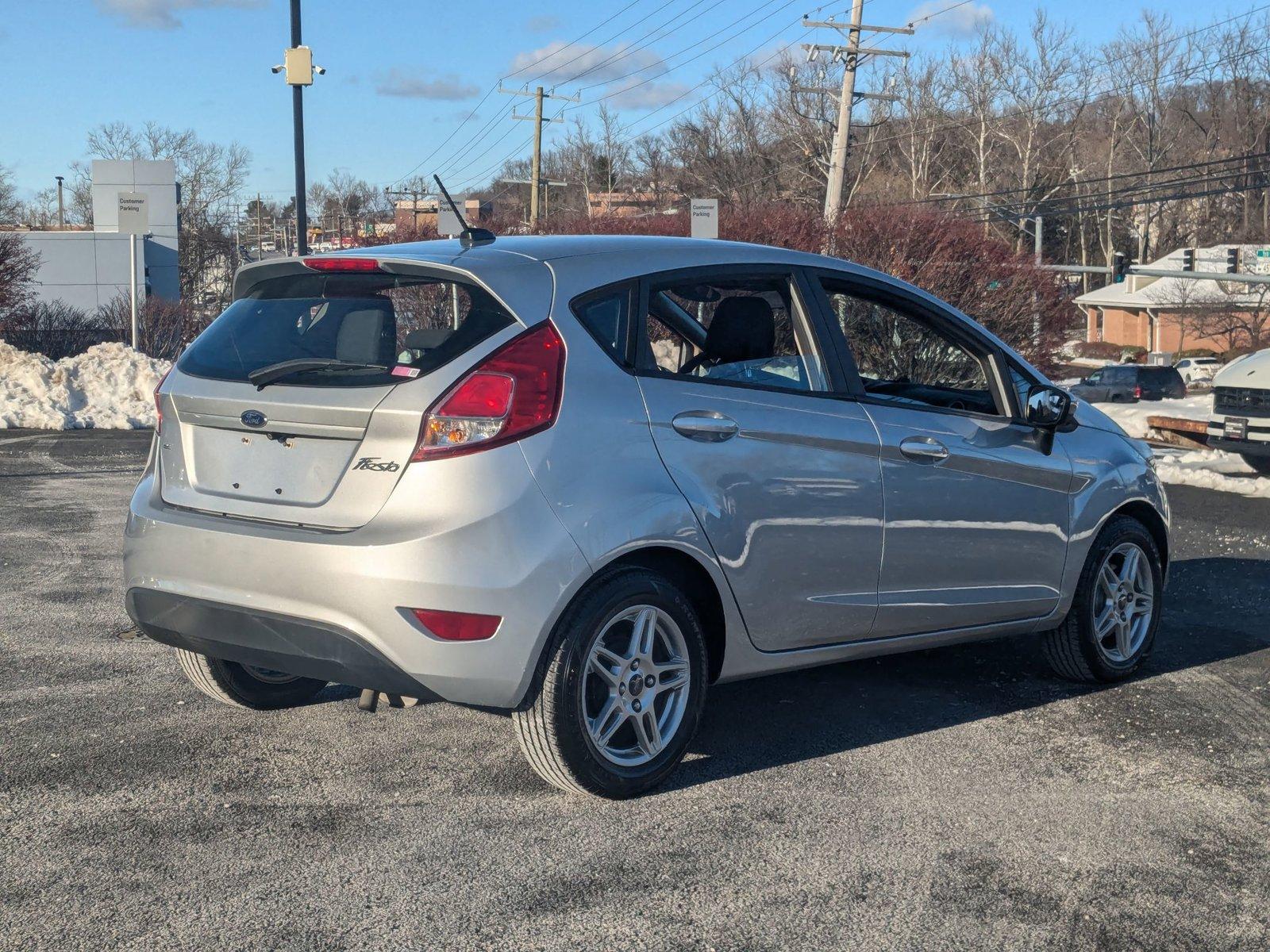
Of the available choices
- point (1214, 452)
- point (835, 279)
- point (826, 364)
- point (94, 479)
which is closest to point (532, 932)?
point (826, 364)

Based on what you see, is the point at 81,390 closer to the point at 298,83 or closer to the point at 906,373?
the point at 298,83

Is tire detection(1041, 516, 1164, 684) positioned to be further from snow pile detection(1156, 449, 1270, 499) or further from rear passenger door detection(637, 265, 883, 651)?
snow pile detection(1156, 449, 1270, 499)

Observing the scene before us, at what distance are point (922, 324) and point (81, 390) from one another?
15.2 m

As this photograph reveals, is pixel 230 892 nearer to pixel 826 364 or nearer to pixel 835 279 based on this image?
pixel 826 364

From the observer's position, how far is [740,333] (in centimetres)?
496

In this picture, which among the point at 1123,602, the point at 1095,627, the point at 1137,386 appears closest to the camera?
the point at 1095,627

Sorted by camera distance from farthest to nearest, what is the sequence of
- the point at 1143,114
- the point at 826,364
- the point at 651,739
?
the point at 1143,114, the point at 826,364, the point at 651,739

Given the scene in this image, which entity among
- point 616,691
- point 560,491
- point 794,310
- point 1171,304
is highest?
point 1171,304

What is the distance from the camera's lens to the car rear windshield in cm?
420

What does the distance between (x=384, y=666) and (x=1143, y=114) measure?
89103mm

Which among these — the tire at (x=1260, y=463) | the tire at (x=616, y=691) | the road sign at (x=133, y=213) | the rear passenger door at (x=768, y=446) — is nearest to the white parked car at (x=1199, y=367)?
the tire at (x=1260, y=463)

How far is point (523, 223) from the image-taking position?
3931 centimetres

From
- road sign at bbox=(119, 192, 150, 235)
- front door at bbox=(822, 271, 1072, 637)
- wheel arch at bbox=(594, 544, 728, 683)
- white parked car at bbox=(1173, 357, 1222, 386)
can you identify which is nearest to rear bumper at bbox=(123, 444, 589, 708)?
wheel arch at bbox=(594, 544, 728, 683)

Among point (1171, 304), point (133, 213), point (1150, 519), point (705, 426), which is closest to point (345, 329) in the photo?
point (705, 426)
